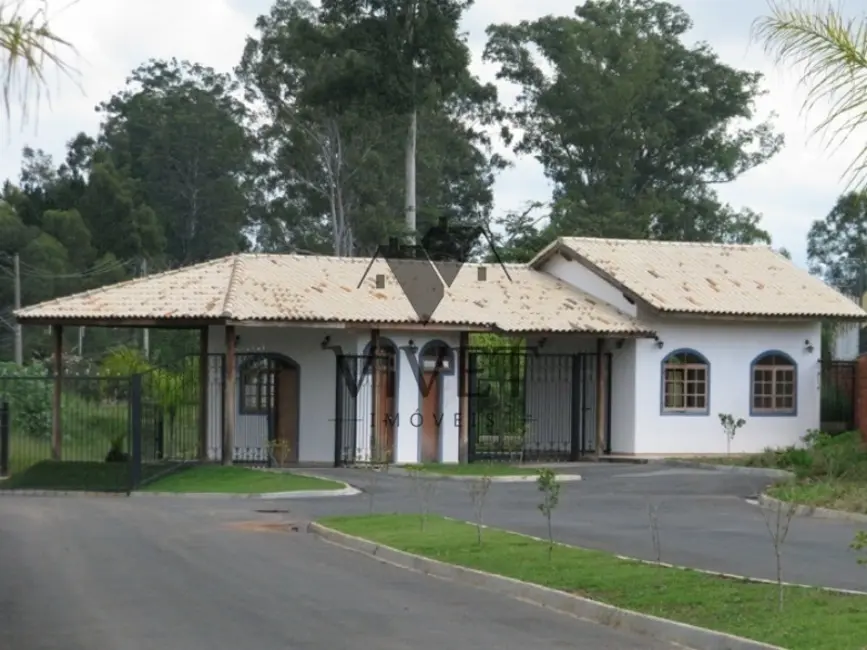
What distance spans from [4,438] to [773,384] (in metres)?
18.6

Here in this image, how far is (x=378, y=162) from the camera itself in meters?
61.1

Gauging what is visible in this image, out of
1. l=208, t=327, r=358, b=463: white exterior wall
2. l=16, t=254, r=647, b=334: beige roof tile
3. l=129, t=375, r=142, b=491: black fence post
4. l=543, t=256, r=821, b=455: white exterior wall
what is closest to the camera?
l=129, t=375, r=142, b=491: black fence post

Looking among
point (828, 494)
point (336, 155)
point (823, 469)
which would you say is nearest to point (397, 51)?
point (336, 155)

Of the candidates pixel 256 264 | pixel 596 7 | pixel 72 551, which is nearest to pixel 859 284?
pixel 596 7

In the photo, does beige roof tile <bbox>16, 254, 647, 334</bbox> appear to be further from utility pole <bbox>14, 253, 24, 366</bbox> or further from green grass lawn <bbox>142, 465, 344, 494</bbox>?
utility pole <bbox>14, 253, 24, 366</bbox>

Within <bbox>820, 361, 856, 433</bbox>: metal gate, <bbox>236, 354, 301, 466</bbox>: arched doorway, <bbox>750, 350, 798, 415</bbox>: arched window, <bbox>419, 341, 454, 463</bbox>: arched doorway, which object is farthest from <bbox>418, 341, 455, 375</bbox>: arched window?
<bbox>820, 361, 856, 433</bbox>: metal gate

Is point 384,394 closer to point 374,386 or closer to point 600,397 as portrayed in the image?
point 374,386

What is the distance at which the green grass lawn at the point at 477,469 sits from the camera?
34281 millimetres

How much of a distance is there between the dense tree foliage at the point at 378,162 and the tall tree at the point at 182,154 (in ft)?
0.32

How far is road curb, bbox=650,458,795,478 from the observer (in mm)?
34375

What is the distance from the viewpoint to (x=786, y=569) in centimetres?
1661

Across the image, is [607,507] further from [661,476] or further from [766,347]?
[766,347]

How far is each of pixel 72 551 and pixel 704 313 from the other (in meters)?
22.5

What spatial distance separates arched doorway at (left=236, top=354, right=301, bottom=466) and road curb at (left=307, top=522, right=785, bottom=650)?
17.5 m
